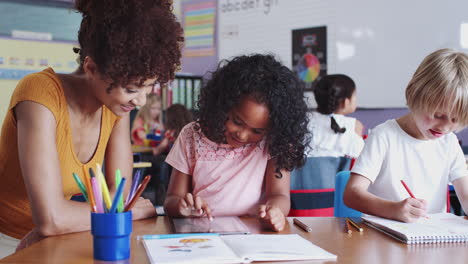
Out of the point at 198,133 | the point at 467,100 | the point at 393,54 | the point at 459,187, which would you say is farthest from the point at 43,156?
the point at 393,54

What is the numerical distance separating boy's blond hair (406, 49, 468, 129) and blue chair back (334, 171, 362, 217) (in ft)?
1.07

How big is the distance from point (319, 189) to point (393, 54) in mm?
2574

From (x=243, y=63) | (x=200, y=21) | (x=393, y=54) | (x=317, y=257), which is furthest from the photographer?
(x=200, y=21)

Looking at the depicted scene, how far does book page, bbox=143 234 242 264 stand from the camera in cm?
93

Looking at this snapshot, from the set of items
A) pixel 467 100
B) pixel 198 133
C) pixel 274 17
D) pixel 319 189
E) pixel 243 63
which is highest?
pixel 274 17

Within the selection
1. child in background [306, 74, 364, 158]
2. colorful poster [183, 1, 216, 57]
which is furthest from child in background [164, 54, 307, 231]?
colorful poster [183, 1, 216, 57]

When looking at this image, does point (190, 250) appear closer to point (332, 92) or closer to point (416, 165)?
point (416, 165)

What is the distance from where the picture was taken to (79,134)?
1.40 m

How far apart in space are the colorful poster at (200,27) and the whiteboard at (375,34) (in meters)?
0.70

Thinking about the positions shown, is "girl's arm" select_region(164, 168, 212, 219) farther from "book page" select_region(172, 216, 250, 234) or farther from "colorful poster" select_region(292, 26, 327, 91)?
"colorful poster" select_region(292, 26, 327, 91)

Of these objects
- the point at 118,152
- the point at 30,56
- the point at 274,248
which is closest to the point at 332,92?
the point at 118,152

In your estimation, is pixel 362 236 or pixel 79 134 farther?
pixel 79 134

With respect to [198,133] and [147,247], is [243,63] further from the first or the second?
[147,247]

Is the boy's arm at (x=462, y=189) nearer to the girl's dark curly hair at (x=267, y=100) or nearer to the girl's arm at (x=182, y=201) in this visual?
the girl's dark curly hair at (x=267, y=100)
